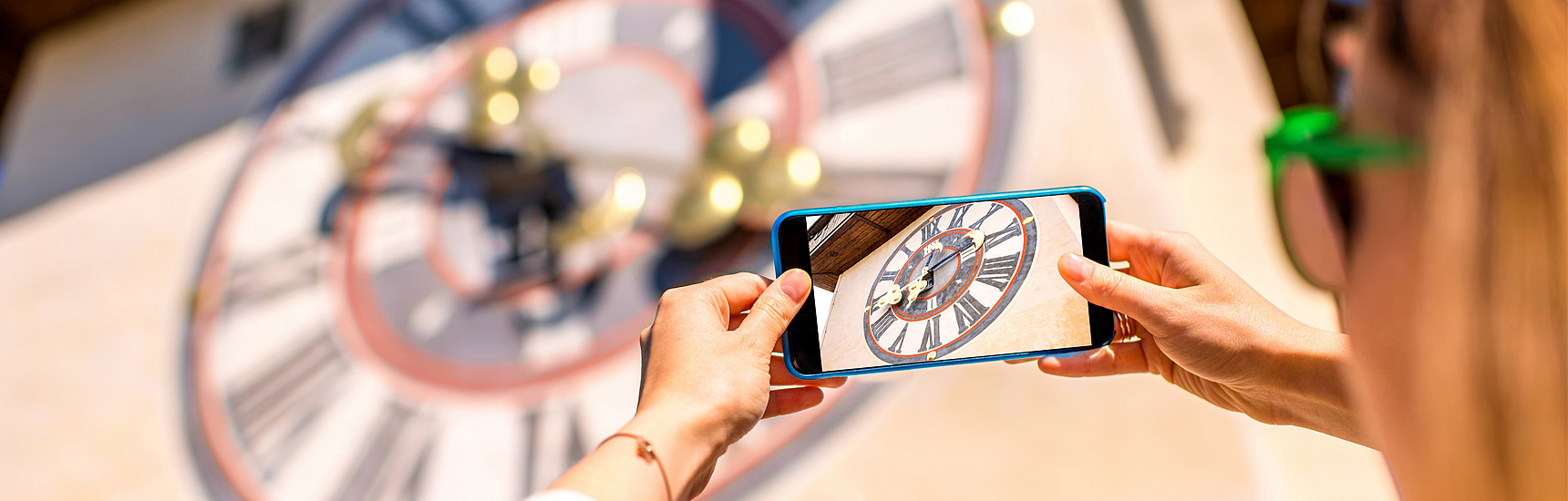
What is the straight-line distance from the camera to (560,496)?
0.93 ft

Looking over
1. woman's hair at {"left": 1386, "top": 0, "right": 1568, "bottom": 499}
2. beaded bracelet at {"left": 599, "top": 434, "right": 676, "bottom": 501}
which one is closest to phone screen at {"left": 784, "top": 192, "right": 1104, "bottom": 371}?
beaded bracelet at {"left": 599, "top": 434, "right": 676, "bottom": 501}

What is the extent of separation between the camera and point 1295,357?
379 mm

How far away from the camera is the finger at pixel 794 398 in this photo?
452mm

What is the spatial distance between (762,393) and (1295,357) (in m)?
0.28

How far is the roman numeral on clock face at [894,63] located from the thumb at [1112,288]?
42 cm

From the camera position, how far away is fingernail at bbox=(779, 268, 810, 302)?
394 millimetres

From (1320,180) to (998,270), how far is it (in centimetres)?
15

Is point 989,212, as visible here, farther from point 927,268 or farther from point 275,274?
point 275,274

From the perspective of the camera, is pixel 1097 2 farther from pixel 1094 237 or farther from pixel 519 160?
pixel 519 160

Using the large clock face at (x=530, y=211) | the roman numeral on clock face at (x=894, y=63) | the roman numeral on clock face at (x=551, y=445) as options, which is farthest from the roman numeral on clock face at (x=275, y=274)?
the roman numeral on clock face at (x=894, y=63)

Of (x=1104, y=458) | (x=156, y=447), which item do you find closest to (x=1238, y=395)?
(x=1104, y=458)

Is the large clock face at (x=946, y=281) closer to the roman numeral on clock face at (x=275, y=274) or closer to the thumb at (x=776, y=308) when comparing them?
the thumb at (x=776, y=308)

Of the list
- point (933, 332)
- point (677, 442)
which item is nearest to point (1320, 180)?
point (933, 332)

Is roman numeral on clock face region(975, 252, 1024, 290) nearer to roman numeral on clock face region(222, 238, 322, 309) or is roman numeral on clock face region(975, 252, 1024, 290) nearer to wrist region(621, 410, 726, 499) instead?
wrist region(621, 410, 726, 499)
